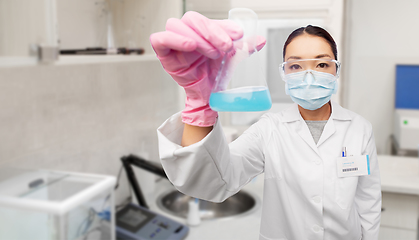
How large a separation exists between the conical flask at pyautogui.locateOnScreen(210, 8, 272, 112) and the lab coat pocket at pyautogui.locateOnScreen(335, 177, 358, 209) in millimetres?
420

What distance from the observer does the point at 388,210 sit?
1.85 metres

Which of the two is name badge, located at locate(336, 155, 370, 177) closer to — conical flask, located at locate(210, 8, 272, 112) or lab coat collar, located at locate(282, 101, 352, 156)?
lab coat collar, located at locate(282, 101, 352, 156)

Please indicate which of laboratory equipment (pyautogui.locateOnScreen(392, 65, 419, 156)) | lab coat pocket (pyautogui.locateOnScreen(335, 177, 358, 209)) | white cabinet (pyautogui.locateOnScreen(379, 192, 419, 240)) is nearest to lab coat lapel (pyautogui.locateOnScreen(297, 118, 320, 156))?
lab coat pocket (pyautogui.locateOnScreen(335, 177, 358, 209))

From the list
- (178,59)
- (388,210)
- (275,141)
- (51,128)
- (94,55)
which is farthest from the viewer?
(388,210)

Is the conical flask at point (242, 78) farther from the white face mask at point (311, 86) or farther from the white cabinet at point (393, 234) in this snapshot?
the white cabinet at point (393, 234)

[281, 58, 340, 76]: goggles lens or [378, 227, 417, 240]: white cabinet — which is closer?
[281, 58, 340, 76]: goggles lens

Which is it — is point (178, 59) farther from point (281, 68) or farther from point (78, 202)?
point (78, 202)

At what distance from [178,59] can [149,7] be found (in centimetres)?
109

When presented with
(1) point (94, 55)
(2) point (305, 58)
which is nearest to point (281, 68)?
(2) point (305, 58)

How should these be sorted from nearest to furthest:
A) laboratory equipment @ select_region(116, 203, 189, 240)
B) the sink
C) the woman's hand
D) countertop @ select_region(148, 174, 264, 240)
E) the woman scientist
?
1. the woman's hand
2. the woman scientist
3. laboratory equipment @ select_region(116, 203, 189, 240)
4. countertop @ select_region(148, 174, 264, 240)
5. the sink

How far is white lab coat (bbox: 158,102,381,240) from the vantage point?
1.00m

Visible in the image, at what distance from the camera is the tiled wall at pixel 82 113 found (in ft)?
4.32

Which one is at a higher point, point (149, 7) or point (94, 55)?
point (149, 7)

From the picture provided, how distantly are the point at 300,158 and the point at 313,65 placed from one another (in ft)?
0.87
